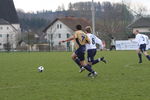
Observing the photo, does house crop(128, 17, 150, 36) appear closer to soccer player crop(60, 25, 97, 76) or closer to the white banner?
the white banner

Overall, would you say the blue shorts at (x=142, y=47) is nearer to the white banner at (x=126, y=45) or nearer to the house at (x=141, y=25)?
the white banner at (x=126, y=45)

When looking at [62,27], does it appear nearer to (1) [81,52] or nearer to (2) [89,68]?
(1) [81,52]

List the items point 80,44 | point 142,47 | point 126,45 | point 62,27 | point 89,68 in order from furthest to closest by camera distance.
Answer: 1. point 62,27
2. point 126,45
3. point 142,47
4. point 80,44
5. point 89,68

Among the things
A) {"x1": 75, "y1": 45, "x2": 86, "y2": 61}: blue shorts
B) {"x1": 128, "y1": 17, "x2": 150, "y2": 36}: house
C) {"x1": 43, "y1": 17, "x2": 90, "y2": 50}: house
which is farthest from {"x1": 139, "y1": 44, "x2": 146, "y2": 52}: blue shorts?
{"x1": 43, "y1": 17, "x2": 90, "y2": 50}: house

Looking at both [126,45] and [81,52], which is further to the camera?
[126,45]

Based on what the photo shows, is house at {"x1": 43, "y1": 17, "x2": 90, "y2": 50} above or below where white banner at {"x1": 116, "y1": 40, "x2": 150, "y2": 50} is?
above

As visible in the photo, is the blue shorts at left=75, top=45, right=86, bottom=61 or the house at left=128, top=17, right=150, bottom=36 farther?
the house at left=128, top=17, right=150, bottom=36

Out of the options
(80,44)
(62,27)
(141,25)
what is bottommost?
(80,44)

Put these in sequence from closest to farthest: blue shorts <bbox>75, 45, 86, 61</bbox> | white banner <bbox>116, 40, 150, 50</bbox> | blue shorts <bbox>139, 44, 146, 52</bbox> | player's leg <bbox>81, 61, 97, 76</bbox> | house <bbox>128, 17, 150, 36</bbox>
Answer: player's leg <bbox>81, 61, 97, 76</bbox>, blue shorts <bbox>75, 45, 86, 61</bbox>, blue shorts <bbox>139, 44, 146, 52</bbox>, white banner <bbox>116, 40, 150, 50</bbox>, house <bbox>128, 17, 150, 36</bbox>

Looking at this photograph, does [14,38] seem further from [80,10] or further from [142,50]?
[142,50]

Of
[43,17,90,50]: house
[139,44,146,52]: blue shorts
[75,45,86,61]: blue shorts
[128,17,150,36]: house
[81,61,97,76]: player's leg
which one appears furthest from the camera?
[43,17,90,50]: house

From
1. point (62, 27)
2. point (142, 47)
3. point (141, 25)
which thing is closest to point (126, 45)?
point (142, 47)

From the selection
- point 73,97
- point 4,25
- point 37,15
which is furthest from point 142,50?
point 37,15

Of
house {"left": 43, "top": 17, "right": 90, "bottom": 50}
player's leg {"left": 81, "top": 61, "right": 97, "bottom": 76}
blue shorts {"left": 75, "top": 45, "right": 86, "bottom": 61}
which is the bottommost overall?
player's leg {"left": 81, "top": 61, "right": 97, "bottom": 76}
